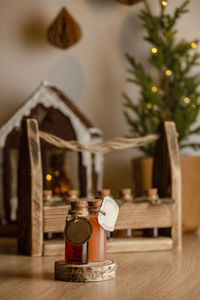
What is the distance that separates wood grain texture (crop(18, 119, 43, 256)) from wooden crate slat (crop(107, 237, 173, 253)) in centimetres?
24

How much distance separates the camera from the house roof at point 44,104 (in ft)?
6.85

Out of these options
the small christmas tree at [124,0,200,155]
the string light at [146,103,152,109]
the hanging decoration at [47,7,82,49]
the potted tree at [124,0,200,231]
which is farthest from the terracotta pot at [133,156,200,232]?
the hanging decoration at [47,7,82,49]

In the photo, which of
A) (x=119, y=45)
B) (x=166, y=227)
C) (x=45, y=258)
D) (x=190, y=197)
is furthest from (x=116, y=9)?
(x=45, y=258)

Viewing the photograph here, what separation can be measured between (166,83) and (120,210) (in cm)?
89

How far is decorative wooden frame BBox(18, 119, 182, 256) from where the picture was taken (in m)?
1.59

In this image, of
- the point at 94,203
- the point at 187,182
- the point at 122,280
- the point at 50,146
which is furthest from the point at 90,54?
the point at 122,280

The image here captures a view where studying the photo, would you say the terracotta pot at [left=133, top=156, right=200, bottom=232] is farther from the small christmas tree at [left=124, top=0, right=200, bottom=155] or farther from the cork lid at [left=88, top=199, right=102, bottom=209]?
the cork lid at [left=88, top=199, right=102, bottom=209]

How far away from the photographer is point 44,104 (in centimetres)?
212

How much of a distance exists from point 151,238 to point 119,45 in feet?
3.60

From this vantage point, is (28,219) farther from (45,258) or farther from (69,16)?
(69,16)

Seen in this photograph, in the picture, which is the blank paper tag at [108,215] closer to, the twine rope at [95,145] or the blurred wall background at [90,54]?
the twine rope at [95,145]

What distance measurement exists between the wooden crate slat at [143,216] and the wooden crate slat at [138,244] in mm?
48

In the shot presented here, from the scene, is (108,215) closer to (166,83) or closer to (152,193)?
(152,193)

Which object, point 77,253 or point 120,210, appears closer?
point 77,253
